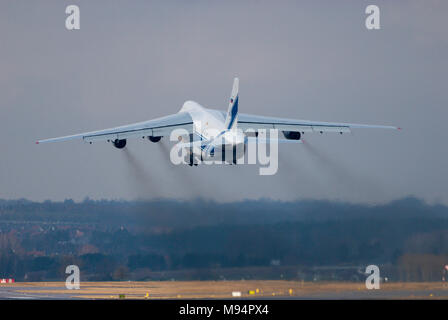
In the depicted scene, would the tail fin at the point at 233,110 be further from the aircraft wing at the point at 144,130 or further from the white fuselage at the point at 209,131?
the aircraft wing at the point at 144,130

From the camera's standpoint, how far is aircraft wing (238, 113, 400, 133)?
67625mm

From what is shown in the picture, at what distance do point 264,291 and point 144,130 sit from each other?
1526 centimetres

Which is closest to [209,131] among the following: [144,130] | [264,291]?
[144,130]

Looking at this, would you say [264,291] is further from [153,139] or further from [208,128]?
[153,139]

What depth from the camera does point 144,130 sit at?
222ft

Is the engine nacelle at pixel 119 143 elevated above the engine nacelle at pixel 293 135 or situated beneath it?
situated beneath

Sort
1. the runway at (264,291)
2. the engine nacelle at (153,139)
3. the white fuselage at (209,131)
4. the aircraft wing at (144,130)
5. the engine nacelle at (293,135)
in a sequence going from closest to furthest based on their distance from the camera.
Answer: the runway at (264,291)
the white fuselage at (209,131)
the aircraft wing at (144,130)
the engine nacelle at (293,135)
the engine nacelle at (153,139)

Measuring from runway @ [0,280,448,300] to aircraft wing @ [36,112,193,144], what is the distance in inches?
364

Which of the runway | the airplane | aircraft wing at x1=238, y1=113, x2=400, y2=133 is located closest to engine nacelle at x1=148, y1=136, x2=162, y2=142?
the airplane

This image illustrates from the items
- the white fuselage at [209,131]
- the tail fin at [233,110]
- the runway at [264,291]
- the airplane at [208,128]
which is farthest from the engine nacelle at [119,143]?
the runway at [264,291]

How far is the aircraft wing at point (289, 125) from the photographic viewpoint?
6762cm

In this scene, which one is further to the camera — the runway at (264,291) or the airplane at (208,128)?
the airplane at (208,128)
